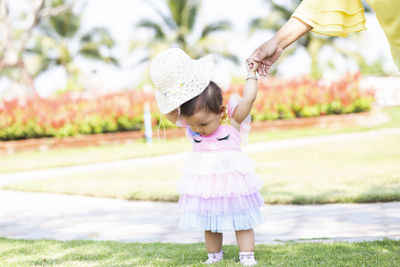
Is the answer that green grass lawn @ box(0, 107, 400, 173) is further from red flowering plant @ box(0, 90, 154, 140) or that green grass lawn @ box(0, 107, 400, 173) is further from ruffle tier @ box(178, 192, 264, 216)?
ruffle tier @ box(178, 192, 264, 216)

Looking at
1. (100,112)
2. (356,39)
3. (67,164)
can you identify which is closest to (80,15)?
(356,39)

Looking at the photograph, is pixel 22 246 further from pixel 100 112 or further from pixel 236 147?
pixel 100 112

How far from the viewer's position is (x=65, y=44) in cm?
3359

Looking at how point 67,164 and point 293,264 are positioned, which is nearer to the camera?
point 293,264

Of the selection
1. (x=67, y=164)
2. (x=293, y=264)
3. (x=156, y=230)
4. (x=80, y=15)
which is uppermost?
(x=80, y=15)

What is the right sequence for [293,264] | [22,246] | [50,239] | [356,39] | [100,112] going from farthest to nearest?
[356,39], [100,112], [50,239], [22,246], [293,264]

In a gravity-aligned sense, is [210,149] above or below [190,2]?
below

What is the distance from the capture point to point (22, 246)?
3.57 m

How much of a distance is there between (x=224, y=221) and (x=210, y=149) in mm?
409

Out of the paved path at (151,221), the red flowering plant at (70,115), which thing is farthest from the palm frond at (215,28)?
the paved path at (151,221)

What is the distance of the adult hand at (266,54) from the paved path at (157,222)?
141 cm

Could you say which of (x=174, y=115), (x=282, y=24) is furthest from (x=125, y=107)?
(x=282, y=24)

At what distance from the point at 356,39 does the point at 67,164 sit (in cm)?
2153

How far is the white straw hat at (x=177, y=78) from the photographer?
2.66m
